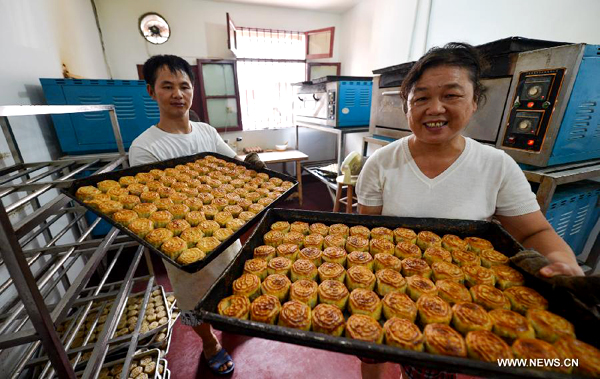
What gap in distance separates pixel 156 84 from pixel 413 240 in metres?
1.95

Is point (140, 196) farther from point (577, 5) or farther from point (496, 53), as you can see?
point (577, 5)

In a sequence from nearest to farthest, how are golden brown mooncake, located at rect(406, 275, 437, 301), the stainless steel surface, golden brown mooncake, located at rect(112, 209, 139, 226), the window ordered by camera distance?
golden brown mooncake, located at rect(406, 275, 437, 301) < golden brown mooncake, located at rect(112, 209, 139, 226) < the stainless steel surface < the window

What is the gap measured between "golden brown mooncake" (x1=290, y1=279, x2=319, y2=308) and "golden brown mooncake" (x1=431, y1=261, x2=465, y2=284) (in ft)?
1.67

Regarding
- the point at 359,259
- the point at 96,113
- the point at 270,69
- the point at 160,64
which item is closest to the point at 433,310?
the point at 359,259

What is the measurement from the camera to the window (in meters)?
5.28

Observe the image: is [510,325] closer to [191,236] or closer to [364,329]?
[364,329]

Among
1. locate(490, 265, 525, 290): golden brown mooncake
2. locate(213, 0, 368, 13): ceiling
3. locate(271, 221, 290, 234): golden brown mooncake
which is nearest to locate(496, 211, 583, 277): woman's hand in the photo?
locate(490, 265, 525, 290): golden brown mooncake

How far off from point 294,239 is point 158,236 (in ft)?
2.18

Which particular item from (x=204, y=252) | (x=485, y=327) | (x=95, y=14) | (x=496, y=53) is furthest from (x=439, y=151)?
(x=95, y=14)

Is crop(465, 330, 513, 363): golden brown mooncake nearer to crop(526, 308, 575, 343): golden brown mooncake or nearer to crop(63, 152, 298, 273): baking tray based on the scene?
crop(526, 308, 575, 343): golden brown mooncake

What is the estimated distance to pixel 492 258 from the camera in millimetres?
1047

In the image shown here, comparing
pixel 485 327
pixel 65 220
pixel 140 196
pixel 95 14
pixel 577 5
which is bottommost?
pixel 65 220

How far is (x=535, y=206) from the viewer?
3.90 feet

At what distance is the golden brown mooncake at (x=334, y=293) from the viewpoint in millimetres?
901
